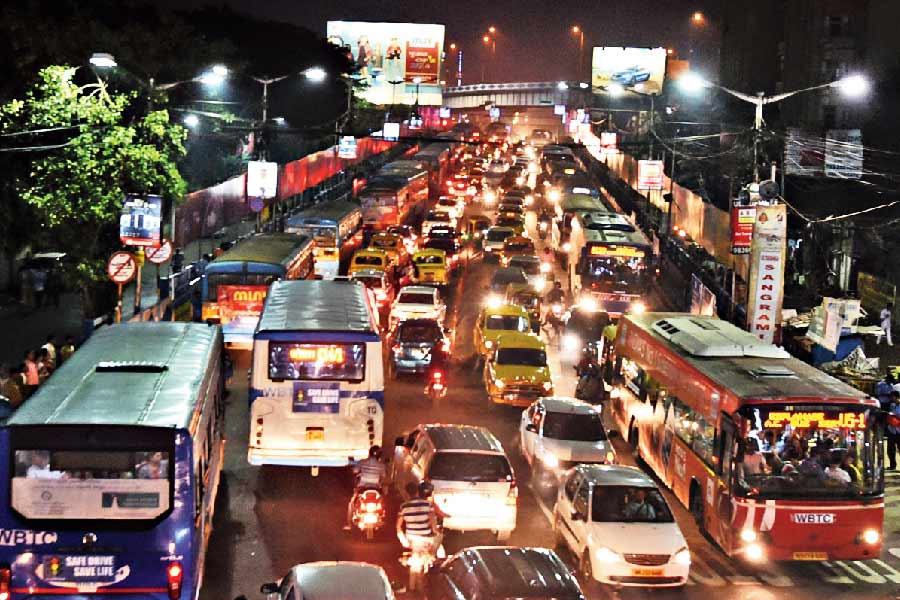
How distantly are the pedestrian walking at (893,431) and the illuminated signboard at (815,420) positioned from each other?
8298 millimetres

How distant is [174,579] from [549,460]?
33.1ft

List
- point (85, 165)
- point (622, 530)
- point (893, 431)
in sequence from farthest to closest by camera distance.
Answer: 1. point (85, 165)
2. point (893, 431)
3. point (622, 530)

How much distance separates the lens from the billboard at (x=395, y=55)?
434 feet

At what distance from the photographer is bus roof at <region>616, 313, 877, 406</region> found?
17047 mm

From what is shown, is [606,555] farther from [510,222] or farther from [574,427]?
[510,222]

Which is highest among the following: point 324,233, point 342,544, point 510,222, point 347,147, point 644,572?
point 347,147

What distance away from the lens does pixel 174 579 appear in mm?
13047

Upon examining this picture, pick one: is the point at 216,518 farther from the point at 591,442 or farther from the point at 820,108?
the point at 820,108

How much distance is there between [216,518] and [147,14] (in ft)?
164

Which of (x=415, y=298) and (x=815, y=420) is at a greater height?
(x=415, y=298)

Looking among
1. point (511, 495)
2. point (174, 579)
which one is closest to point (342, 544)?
point (511, 495)

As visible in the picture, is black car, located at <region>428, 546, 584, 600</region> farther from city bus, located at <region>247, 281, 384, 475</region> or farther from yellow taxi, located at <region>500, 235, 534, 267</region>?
yellow taxi, located at <region>500, 235, 534, 267</region>

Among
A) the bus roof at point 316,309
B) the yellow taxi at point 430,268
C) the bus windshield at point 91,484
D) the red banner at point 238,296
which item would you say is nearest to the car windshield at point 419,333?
the red banner at point 238,296

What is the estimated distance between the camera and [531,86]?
17888 centimetres
